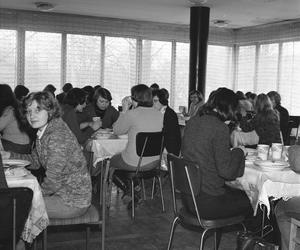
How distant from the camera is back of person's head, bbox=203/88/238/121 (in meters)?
3.13

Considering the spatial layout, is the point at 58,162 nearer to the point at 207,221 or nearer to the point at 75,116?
the point at 207,221

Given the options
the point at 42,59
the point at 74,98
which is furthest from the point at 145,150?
→ the point at 42,59

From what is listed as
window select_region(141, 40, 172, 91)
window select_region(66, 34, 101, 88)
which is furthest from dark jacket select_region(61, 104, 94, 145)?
window select_region(141, 40, 172, 91)

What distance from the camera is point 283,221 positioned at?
289cm

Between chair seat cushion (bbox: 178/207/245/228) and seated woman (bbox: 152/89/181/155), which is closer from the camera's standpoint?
chair seat cushion (bbox: 178/207/245/228)

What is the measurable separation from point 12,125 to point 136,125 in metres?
1.14

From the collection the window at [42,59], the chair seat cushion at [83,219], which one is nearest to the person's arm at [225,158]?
the chair seat cushion at [83,219]

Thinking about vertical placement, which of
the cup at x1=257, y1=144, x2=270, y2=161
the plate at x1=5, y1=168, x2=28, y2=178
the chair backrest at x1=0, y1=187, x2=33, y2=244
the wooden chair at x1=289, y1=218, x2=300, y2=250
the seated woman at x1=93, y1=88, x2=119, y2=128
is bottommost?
the wooden chair at x1=289, y1=218, x2=300, y2=250

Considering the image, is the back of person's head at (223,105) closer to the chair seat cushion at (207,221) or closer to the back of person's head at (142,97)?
the chair seat cushion at (207,221)

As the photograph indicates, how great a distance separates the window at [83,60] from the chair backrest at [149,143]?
5.89 meters

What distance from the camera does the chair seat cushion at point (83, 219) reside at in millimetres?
2859

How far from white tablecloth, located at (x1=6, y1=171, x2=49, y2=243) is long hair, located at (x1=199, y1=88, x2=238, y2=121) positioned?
1189 millimetres

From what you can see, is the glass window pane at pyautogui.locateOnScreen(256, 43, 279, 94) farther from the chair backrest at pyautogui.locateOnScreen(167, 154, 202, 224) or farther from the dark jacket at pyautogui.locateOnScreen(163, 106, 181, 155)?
the chair backrest at pyautogui.locateOnScreen(167, 154, 202, 224)

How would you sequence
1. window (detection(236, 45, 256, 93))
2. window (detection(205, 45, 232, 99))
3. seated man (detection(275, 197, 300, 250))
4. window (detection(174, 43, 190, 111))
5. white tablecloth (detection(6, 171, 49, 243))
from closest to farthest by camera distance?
white tablecloth (detection(6, 171, 49, 243)) → seated man (detection(275, 197, 300, 250)) → window (detection(174, 43, 190, 111)) → window (detection(236, 45, 256, 93)) → window (detection(205, 45, 232, 99))
